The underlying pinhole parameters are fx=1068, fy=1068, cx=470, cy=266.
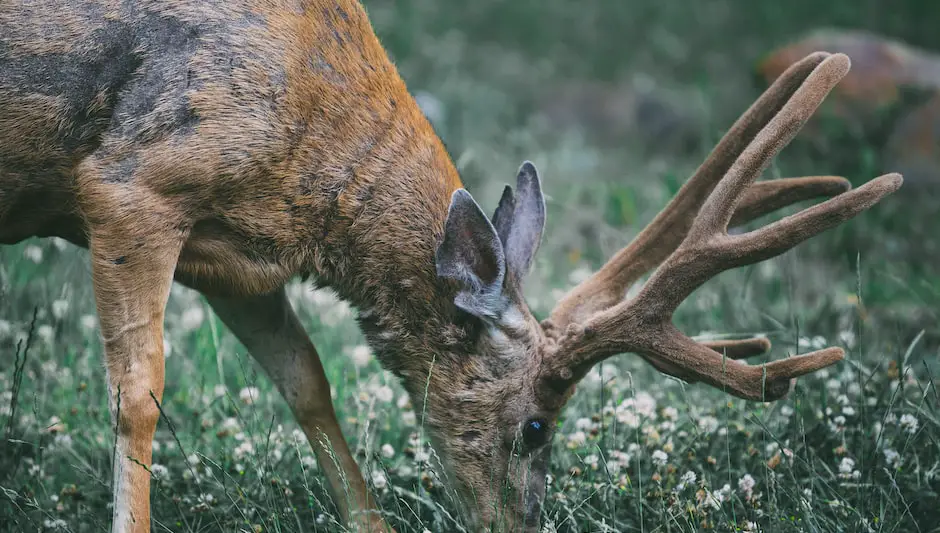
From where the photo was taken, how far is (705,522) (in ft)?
11.6

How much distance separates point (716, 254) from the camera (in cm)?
346

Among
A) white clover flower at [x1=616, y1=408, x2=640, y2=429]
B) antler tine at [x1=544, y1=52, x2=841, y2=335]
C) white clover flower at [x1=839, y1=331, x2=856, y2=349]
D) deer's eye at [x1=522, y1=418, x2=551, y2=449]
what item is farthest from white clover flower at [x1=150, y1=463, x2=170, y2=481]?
white clover flower at [x1=839, y1=331, x2=856, y2=349]

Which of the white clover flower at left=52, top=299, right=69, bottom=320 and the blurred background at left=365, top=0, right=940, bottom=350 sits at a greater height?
the white clover flower at left=52, top=299, right=69, bottom=320

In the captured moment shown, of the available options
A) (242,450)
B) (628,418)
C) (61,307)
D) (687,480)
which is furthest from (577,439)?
(61,307)

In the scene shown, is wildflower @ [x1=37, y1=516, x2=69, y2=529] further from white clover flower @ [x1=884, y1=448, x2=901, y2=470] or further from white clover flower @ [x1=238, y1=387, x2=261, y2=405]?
white clover flower @ [x1=884, y1=448, x2=901, y2=470]

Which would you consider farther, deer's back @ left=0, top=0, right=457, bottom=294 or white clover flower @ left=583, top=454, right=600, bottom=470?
white clover flower @ left=583, top=454, right=600, bottom=470

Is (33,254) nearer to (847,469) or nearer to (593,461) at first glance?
Answer: (593,461)

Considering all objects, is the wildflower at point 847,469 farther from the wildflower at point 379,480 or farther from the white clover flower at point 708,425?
the wildflower at point 379,480

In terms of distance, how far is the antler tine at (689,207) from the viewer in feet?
13.0

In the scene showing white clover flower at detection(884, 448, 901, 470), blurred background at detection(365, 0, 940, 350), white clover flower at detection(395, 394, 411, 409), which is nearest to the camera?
white clover flower at detection(884, 448, 901, 470)

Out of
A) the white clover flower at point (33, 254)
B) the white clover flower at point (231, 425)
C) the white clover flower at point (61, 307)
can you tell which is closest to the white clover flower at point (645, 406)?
the white clover flower at point (231, 425)

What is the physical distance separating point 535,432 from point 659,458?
1.52 feet

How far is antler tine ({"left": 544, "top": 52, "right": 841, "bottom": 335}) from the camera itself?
397cm

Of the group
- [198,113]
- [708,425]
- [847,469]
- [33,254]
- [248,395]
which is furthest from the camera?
[33,254]
